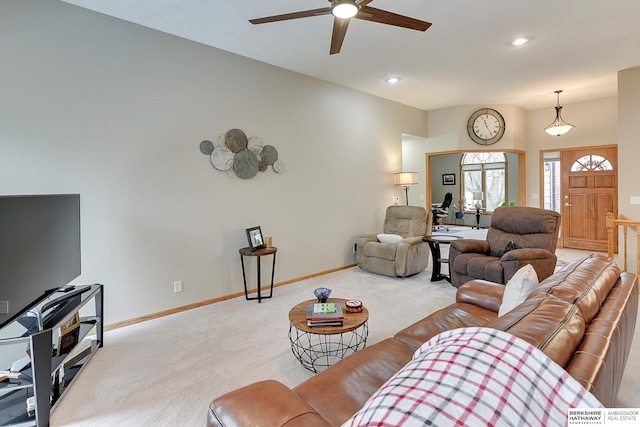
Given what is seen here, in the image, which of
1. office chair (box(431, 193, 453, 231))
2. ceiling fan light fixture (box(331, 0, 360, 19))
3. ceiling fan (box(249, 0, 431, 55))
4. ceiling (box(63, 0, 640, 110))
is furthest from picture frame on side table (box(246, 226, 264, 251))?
office chair (box(431, 193, 453, 231))

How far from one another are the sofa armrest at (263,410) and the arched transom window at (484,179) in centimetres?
1027

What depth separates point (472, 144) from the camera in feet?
20.9

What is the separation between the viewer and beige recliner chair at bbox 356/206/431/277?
15.0 ft

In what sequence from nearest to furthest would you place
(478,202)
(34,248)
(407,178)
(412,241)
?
(34,248) < (412,241) < (407,178) < (478,202)

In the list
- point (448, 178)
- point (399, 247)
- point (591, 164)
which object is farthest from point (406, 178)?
point (448, 178)

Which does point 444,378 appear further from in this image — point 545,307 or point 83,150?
point 83,150

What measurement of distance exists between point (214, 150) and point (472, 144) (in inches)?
198

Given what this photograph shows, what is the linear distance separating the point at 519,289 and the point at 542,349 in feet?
3.32

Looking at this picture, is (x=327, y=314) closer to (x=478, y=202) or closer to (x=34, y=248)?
(x=34, y=248)

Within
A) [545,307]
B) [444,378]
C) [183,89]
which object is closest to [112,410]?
[444,378]

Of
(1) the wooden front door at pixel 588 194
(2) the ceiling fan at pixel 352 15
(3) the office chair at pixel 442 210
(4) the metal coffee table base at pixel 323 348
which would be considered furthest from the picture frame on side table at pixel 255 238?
(3) the office chair at pixel 442 210

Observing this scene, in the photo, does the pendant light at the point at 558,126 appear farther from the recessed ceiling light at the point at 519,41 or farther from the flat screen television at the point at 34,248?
the flat screen television at the point at 34,248

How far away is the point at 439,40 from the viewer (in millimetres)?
3561

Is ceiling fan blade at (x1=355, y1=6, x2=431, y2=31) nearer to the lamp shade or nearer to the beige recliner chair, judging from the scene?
the beige recliner chair
